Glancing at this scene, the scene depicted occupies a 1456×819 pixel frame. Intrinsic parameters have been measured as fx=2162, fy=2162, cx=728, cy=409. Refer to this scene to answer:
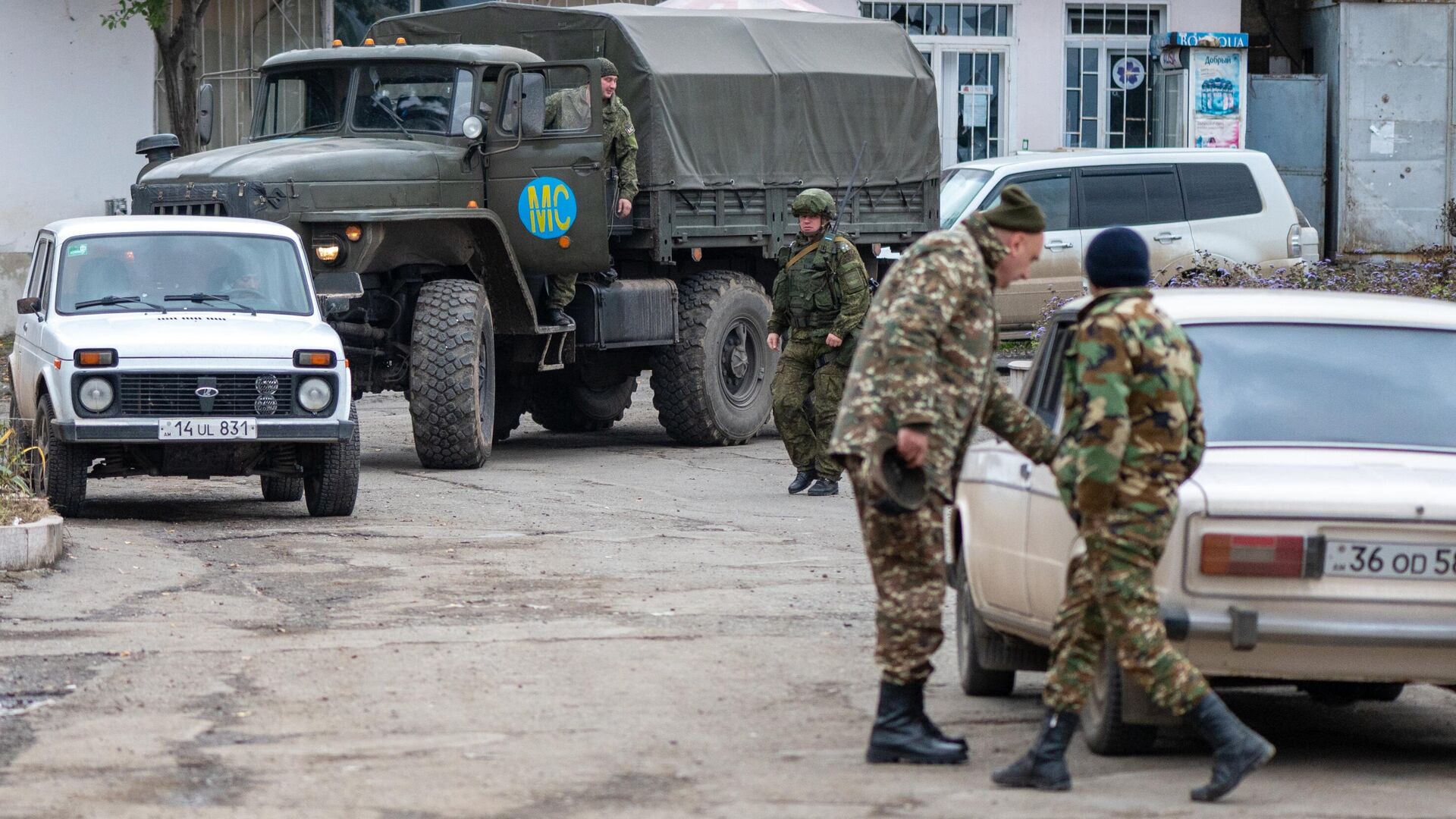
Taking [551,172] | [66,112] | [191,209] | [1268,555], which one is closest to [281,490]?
[191,209]

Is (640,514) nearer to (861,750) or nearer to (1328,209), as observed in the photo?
(861,750)

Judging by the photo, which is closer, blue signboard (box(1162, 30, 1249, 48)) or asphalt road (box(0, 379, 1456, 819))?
asphalt road (box(0, 379, 1456, 819))

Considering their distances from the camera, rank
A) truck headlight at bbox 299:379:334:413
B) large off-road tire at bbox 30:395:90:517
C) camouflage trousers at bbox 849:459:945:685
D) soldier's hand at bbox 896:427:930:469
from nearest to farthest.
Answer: soldier's hand at bbox 896:427:930:469 < camouflage trousers at bbox 849:459:945:685 < large off-road tire at bbox 30:395:90:517 < truck headlight at bbox 299:379:334:413

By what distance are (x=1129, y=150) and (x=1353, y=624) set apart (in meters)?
14.8

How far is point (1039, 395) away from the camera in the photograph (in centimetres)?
693

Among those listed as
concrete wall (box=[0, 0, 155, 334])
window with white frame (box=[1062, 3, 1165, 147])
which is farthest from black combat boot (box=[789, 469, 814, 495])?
window with white frame (box=[1062, 3, 1165, 147])

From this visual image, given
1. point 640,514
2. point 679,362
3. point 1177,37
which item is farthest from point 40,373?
point 1177,37

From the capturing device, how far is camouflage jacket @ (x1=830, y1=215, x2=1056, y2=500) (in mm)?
5691

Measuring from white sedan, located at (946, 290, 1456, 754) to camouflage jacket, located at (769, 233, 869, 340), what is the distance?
551 cm

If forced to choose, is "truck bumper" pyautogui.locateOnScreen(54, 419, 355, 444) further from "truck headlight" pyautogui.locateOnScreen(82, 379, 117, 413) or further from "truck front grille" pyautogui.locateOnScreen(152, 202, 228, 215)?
"truck front grille" pyautogui.locateOnScreen(152, 202, 228, 215)

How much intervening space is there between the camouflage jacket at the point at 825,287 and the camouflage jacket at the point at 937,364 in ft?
21.7

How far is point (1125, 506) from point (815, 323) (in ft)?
24.2

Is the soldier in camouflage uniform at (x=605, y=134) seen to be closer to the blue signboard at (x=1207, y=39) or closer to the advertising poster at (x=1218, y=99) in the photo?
the blue signboard at (x=1207, y=39)

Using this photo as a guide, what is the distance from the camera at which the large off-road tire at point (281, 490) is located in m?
12.6
